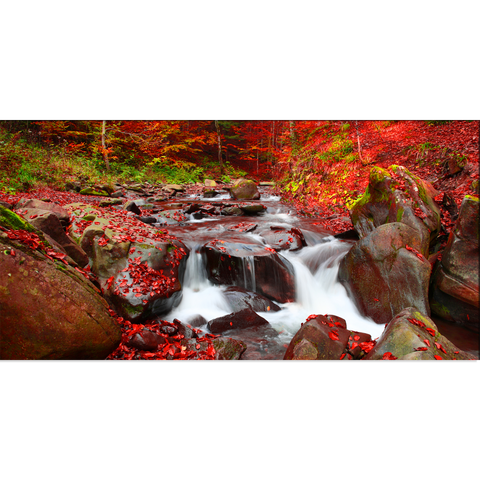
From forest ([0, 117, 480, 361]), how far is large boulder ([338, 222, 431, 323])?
2cm

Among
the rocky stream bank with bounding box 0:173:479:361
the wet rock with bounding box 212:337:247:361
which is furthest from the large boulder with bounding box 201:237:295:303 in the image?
the wet rock with bounding box 212:337:247:361

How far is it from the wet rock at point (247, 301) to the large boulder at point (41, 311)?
257 centimetres

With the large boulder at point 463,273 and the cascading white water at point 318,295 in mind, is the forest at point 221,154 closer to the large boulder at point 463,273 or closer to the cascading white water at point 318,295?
the cascading white water at point 318,295

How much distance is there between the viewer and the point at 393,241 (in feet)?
13.8

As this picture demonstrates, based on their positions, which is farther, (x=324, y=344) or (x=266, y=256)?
(x=266, y=256)

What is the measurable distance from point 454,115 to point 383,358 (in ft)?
9.27

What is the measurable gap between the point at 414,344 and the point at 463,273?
0.91 m

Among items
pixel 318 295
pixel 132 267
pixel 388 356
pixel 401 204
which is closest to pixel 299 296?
pixel 318 295

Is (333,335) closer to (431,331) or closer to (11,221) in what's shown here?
(431,331)

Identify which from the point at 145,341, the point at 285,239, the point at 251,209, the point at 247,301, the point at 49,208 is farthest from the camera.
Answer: the point at 251,209

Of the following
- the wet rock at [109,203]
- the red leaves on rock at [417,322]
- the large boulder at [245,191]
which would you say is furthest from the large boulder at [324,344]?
the large boulder at [245,191]

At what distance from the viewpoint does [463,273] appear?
244cm

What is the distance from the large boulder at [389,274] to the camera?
3.77 m
